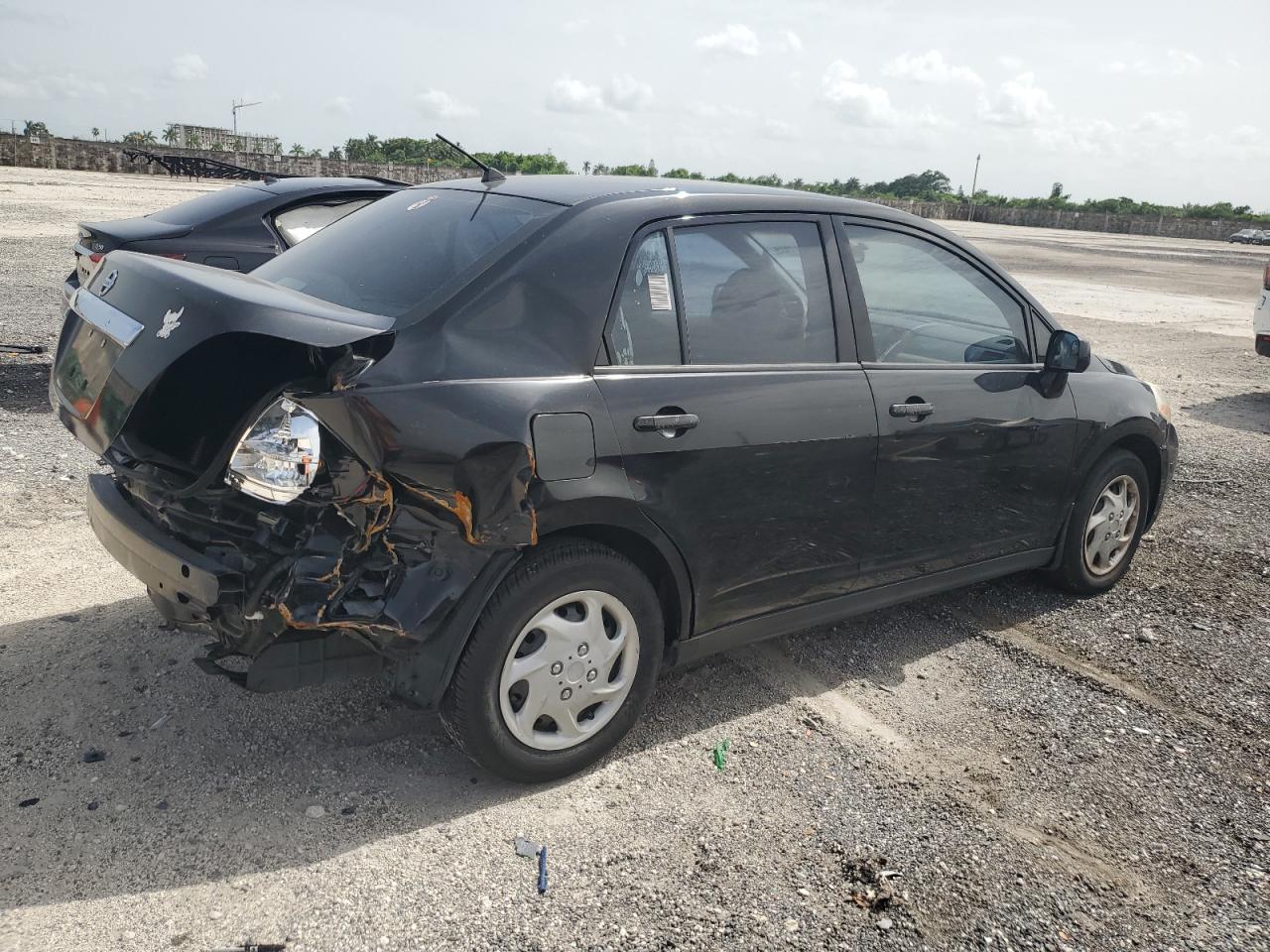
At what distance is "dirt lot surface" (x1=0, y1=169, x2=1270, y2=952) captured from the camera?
2689 millimetres

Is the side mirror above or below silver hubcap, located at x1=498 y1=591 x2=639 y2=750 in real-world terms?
above

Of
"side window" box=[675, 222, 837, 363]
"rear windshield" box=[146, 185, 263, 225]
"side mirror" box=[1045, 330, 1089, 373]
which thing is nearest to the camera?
"side window" box=[675, 222, 837, 363]

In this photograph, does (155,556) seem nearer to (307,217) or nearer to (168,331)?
(168,331)

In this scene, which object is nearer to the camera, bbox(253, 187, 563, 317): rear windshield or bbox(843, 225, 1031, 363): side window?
bbox(253, 187, 563, 317): rear windshield

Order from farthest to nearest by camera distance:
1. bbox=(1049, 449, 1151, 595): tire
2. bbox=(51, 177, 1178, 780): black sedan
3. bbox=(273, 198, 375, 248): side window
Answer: bbox=(273, 198, 375, 248): side window, bbox=(1049, 449, 1151, 595): tire, bbox=(51, 177, 1178, 780): black sedan

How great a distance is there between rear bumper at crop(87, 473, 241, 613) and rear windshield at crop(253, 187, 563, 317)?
88 centimetres

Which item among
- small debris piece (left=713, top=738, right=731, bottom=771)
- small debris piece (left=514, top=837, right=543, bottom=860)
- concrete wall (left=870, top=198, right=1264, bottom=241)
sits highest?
concrete wall (left=870, top=198, right=1264, bottom=241)

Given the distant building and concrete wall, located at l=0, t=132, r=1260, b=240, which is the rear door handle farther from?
the distant building

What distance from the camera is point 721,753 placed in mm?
3512

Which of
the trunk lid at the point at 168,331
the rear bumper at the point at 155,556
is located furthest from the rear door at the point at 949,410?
the rear bumper at the point at 155,556

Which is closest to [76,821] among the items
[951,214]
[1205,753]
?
[1205,753]

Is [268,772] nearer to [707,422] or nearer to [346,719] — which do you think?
[346,719]

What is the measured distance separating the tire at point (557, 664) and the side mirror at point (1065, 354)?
2.22 metres

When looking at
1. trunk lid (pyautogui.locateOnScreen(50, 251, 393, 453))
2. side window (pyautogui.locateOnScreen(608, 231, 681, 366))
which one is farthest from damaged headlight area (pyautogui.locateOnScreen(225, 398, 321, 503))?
side window (pyautogui.locateOnScreen(608, 231, 681, 366))
